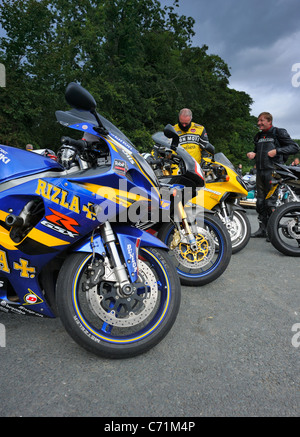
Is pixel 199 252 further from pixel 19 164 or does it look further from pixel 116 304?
pixel 19 164

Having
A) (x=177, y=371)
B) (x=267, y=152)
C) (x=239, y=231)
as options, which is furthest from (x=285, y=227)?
(x=177, y=371)

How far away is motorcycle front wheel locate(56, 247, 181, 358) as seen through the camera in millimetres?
1828

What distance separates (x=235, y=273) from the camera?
3568mm

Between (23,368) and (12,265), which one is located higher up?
(12,265)

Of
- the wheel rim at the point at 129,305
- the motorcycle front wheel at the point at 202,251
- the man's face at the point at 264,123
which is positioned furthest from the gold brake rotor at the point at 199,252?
the man's face at the point at 264,123

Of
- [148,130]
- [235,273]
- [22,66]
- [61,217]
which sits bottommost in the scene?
[235,273]

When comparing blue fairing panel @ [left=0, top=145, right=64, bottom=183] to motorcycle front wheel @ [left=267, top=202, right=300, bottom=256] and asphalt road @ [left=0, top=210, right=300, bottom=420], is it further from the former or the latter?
motorcycle front wheel @ [left=267, top=202, right=300, bottom=256]

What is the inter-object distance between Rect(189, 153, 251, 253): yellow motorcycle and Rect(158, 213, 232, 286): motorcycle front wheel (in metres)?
0.92

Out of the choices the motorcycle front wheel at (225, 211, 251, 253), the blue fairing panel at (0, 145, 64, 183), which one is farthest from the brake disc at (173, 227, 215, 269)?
the blue fairing panel at (0, 145, 64, 183)

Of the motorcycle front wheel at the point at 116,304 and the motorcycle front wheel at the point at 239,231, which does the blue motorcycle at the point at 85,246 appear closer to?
the motorcycle front wheel at the point at 116,304

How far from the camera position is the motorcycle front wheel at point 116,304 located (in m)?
1.83

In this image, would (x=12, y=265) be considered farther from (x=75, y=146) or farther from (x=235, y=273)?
(x=235, y=273)

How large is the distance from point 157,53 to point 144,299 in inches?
918
